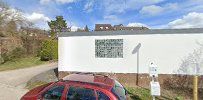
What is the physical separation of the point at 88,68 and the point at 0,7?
61.3 feet

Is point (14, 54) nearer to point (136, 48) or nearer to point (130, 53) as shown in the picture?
point (130, 53)

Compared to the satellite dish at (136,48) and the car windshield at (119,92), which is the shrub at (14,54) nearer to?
the satellite dish at (136,48)

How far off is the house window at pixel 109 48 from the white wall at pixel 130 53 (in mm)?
183

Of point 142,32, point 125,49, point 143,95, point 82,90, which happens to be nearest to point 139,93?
point 143,95

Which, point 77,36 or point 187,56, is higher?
point 77,36

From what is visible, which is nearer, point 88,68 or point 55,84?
point 55,84

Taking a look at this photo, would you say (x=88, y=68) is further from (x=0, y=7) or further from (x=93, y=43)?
(x=0, y=7)

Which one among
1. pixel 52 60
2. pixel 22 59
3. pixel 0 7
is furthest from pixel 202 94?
pixel 0 7

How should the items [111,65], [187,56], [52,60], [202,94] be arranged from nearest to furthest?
[202,94], [187,56], [111,65], [52,60]

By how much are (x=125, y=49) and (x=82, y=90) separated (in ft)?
25.5

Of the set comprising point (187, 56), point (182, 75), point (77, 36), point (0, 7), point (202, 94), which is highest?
point (0, 7)

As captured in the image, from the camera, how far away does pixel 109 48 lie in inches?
579

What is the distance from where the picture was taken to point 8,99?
36.6ft

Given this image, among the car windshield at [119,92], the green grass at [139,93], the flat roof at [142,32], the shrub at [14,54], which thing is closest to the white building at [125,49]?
the flat roof at [142,32]
